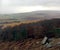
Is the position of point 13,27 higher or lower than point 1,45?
higher

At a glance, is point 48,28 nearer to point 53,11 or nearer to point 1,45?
point 53,11

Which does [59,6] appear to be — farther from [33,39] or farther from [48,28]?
[33,39]

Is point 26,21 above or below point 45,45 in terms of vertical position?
above

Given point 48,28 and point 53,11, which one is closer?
point 48,28

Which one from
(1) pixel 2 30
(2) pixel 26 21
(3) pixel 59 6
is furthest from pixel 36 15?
(1) pixel 2 30

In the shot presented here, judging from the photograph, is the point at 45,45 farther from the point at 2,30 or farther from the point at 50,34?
the point at 2,30

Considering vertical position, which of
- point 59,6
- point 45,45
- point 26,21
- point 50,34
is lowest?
point 45,45

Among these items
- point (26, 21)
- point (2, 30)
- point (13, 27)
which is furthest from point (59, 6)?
point (2, 30)

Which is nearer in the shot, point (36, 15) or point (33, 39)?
point (33, 39)
